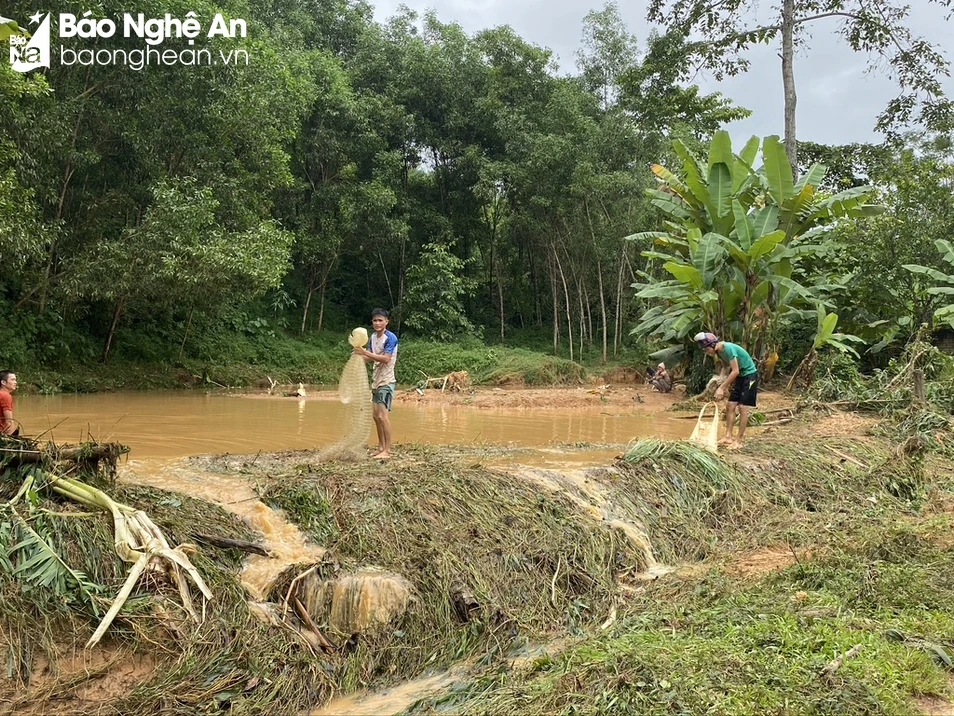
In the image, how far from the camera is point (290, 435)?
8523mm

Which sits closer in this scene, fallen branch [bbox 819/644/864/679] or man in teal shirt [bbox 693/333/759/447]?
fallen branch [bbox 819/644/864/679]

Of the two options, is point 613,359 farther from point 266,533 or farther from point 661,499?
point 266,533

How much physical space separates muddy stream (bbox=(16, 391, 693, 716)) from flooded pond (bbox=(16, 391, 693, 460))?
0.6 inches

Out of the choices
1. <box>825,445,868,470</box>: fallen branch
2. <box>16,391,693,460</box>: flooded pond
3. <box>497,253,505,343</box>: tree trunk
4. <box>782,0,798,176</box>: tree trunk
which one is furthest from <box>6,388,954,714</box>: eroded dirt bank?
<box>497,253,505,343</box>: tree trunk

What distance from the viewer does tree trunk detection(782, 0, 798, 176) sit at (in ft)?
48.0

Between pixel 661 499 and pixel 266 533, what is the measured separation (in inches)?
129

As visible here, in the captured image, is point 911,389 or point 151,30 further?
point 151,30

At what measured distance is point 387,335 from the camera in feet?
20.5

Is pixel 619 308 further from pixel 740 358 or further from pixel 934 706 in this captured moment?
pixel 934 706

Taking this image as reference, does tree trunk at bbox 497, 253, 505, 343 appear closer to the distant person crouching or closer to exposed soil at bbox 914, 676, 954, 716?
the distant person crouching

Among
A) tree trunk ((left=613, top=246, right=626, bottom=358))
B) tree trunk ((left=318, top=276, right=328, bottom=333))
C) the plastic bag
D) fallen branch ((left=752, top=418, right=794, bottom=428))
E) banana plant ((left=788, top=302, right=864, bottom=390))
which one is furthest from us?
tree trunk ((left=318, top=276, right=328, bottom=333))

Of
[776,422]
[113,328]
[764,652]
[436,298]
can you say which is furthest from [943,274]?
[113,328]

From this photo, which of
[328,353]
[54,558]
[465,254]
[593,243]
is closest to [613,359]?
[593,243]

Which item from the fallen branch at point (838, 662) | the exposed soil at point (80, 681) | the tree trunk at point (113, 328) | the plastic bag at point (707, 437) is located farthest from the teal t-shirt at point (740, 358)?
the tree trunk at point (113, 328)
